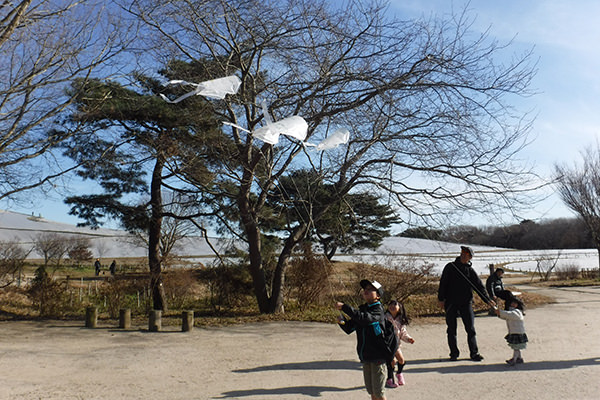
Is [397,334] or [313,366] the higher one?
[397,334]

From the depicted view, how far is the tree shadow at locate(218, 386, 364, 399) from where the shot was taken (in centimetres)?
496

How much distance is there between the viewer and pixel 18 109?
9.56m

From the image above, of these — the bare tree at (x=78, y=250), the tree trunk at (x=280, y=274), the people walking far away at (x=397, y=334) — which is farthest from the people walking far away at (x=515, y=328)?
the bare tree at (x=78, y=250)

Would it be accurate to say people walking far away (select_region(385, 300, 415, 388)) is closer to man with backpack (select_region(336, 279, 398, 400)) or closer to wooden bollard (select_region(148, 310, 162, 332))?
man with backpack (select_region(336, 279, 398, 400))

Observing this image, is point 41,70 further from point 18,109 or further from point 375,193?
point 375,193

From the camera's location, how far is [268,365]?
21.0ft

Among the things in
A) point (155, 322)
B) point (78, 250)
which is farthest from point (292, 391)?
point (78, 250)

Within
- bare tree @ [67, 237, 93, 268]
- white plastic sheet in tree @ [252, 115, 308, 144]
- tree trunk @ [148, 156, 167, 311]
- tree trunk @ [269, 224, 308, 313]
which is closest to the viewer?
white plastic sheet in tree @ [252, 115, 308, 144]

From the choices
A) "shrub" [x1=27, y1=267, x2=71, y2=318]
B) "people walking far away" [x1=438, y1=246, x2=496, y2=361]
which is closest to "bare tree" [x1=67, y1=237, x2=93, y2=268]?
"shrub" [x1=27, y1=267, x2=71, y2=318]

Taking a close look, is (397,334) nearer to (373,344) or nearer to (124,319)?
(373,344)

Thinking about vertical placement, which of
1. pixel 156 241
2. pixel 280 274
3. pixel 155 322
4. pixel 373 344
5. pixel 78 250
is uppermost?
pixel 78 250

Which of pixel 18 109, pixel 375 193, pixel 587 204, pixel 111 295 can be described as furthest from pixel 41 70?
pixel 587 204

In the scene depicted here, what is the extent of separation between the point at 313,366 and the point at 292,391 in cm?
125

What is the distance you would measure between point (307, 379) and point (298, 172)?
258 inches
